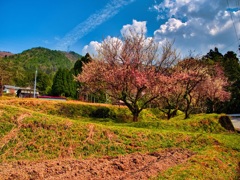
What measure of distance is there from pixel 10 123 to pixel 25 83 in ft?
264

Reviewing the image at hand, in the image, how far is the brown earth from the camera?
5223 millimetres

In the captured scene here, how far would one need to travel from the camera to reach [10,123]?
7777mm

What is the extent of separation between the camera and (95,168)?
18.8 feet

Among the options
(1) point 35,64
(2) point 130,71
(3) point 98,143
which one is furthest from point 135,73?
(1) point 35,64

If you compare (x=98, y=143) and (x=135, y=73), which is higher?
(x=135, y=73)

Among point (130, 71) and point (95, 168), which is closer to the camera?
point (95, 168)

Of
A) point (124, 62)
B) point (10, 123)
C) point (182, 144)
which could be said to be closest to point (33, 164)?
point (10, 123)

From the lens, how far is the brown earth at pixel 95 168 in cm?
522

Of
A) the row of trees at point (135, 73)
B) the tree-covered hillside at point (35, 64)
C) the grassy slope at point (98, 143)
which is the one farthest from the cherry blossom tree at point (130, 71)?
the tree-covered hillside at point (35, 64)

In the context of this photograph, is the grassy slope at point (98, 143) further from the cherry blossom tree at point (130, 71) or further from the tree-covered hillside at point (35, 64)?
the tree-covered hillside at point (35, 64)

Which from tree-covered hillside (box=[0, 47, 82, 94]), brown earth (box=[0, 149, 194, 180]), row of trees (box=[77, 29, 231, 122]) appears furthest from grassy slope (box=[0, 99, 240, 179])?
tree-covered hillside (box=[0, 47, 82, 94])

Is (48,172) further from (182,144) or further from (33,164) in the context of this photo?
(182,144)

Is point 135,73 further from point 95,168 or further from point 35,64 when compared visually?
point 35,64

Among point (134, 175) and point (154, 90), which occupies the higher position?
point (154, 90)
